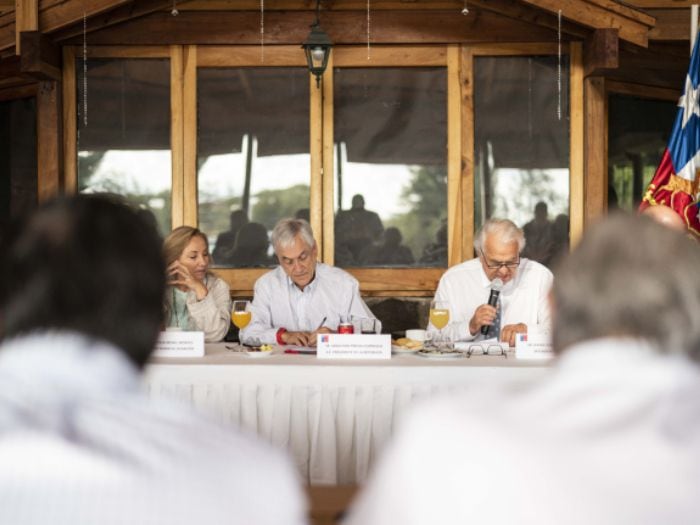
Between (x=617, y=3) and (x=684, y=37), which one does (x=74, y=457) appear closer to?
(x=617, y=3)

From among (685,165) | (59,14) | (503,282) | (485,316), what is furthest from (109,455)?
(59,14)

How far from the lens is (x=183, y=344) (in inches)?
139

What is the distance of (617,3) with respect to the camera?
4.99 metres

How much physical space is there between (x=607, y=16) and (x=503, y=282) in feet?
6.04

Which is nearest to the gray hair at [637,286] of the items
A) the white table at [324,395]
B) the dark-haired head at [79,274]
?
the dark-haired head at [79,274]

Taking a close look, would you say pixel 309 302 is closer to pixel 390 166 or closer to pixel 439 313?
pixel 439 313

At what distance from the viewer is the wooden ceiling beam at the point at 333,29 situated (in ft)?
18.1

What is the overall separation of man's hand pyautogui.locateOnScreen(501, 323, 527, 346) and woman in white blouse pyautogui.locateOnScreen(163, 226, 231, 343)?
55.4 inches

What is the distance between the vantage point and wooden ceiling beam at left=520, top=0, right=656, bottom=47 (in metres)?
5.00

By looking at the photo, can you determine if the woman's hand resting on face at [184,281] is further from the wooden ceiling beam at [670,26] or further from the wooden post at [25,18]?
the wooden ceiling beam at [670,26]

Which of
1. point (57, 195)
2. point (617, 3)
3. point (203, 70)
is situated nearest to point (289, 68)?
point (203, 70)

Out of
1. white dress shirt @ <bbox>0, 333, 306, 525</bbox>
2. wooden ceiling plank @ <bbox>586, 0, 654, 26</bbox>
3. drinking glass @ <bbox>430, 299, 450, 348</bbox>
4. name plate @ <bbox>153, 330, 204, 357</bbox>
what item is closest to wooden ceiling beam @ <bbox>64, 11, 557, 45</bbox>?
→ wooden ceiling plank @ <bbox>586, 0, 654, 26</bbox>

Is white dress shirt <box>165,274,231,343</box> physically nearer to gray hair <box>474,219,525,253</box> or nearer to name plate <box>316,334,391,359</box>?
name plate <box>316,334,391,359</box>

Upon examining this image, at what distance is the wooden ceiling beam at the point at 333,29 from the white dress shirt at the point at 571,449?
4668mm
